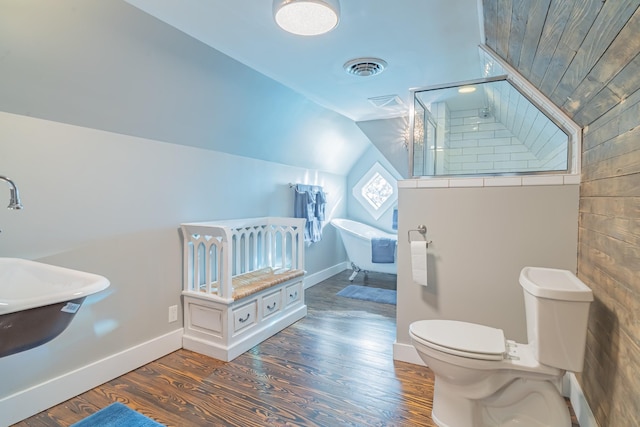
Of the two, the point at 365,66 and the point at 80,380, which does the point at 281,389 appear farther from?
the point at 365,66

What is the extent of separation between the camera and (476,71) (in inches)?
101

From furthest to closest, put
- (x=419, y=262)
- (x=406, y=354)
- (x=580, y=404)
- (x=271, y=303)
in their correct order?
(x=271, y=303) → (x=406, y=354) → (x=419, y=262) → (x=580, y=404)

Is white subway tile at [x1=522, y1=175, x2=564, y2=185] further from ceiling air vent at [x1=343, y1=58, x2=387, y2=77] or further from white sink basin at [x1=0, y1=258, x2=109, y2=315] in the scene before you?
white sink basin at [x1=0, y1=258, x2=109, y2=315]

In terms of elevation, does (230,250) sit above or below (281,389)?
above

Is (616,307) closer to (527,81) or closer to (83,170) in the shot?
(527,81)

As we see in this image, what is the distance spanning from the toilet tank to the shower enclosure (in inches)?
34.9

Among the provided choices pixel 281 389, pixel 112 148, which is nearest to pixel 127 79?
pixel 112 148

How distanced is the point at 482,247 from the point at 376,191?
3265 mm

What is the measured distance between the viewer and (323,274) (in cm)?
455

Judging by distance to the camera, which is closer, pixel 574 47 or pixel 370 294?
pixel 574 47

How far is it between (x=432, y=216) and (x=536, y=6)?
A: 4.14ft

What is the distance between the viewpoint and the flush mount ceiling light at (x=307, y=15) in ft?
4.70


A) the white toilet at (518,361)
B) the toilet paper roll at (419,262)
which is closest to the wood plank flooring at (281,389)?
the white toilet at (518,361)

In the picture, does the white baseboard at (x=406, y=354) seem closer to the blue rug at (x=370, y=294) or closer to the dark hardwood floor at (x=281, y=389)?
the dark hardwood floor at (x=281, y=389)
